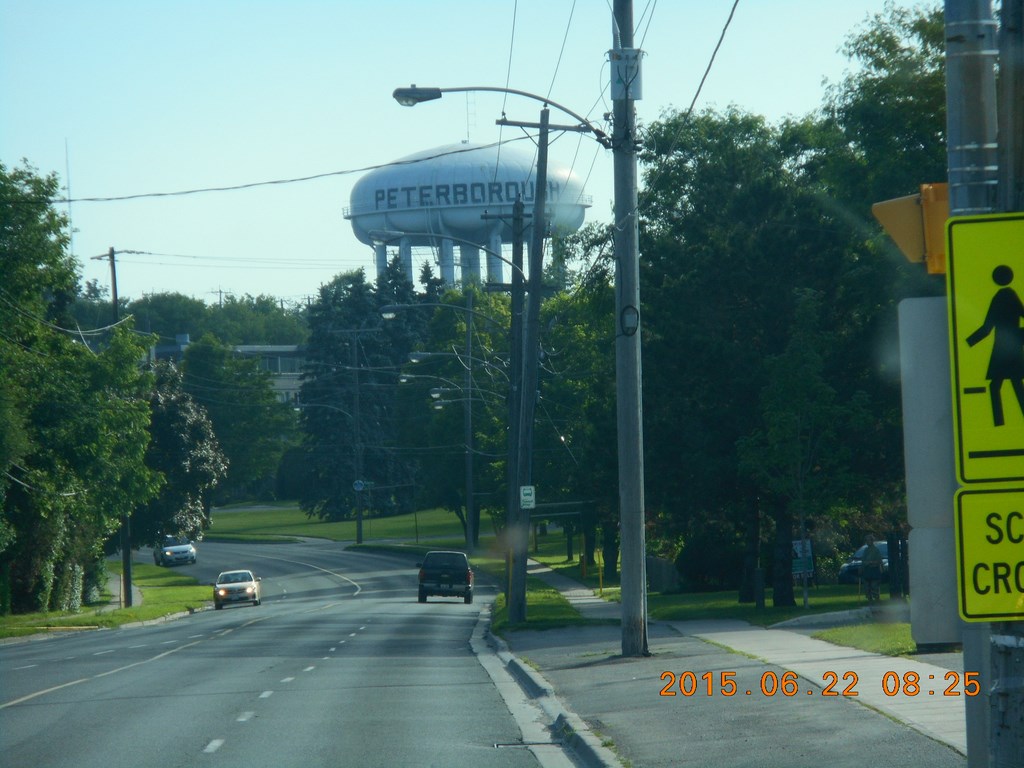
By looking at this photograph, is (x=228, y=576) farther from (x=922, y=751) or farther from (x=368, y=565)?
(x=922, y=751)

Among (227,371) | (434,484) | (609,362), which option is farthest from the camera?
(227,371)

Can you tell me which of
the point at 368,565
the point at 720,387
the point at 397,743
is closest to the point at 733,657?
the point at 397,743

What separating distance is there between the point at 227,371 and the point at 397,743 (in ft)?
355

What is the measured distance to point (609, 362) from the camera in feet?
128

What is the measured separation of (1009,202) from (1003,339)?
2.35ft

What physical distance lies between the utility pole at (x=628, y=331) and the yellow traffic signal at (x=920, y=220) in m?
13.0

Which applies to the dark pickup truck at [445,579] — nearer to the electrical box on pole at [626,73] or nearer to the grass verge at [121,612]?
the grass verge at [121,612]

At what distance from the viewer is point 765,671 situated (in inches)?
618

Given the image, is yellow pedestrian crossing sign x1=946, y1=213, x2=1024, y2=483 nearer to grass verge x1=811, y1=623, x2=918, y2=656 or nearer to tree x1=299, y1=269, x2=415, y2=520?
grass verge x1=811, y1=623, x2=918, y2=656

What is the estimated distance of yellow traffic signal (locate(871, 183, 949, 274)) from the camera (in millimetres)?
5574

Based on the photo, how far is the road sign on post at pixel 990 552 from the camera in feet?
14.8

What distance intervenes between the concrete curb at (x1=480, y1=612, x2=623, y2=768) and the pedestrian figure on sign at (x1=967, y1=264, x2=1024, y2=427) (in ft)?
21.1

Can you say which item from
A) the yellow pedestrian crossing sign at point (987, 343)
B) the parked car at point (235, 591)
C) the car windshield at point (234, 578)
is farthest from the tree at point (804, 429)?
the car windshield at point (234, 578)

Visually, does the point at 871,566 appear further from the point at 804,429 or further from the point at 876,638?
the point at 876,638
